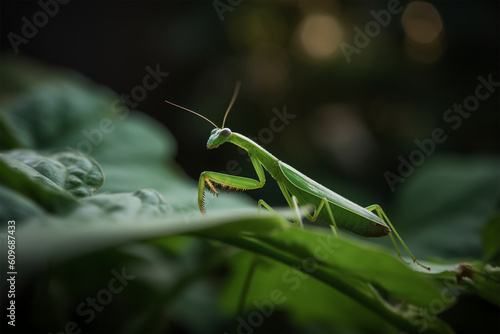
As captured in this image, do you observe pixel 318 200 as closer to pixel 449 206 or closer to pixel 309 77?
pixel 449 206

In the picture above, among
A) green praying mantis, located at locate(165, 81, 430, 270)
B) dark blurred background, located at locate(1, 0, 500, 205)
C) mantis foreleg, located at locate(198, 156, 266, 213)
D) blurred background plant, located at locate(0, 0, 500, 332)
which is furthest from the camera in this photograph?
dark blurred background, located at locate(1, 0, 500, 205)

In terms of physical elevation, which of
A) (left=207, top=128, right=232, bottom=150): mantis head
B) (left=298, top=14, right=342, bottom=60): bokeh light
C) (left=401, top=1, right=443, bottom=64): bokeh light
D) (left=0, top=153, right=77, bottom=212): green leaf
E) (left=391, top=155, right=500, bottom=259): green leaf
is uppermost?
(left=401, top=1, right=443, bottom=64): bokeh light

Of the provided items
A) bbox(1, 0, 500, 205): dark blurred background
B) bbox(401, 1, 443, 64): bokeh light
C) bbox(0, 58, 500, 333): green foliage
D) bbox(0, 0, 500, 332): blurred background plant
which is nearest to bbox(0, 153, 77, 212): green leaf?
bbox(0, 58, 500, 333): green foliage

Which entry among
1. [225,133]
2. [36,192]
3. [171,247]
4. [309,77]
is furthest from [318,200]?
[309,77]

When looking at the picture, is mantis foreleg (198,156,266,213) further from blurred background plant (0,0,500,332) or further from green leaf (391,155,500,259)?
green leaf (391,155,500,259)

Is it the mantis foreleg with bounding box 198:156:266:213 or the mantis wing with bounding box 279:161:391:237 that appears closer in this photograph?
the mantis foreleg with bounding box 198:156:266:213

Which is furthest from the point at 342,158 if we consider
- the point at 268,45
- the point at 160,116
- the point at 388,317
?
the point at 388,317

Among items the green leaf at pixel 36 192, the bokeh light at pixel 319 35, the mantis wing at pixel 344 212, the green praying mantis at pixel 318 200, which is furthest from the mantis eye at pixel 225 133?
the bokeh light at pixel 319 35

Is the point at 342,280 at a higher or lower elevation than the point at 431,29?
lower

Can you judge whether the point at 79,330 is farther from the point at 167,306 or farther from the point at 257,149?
the point at 257,149
